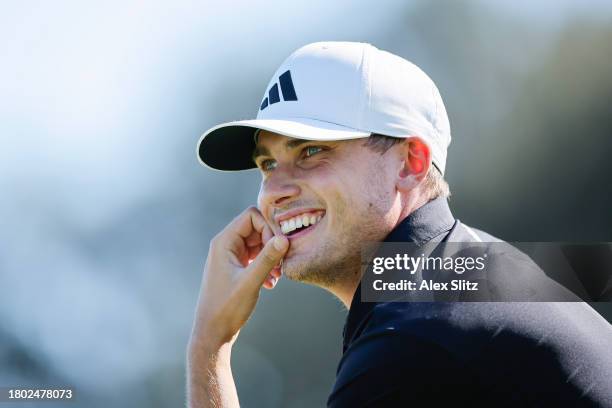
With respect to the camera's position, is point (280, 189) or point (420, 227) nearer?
point (420, 227)

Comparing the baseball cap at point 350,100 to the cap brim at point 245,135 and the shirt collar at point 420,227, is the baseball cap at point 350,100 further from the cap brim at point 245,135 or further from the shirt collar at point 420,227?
the shirt collar at point 420,227

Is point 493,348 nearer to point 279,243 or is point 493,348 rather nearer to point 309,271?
point 309,271

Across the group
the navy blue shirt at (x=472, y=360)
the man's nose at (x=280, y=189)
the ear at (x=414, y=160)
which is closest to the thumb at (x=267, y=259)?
the man's nose at (x=280, y=189)

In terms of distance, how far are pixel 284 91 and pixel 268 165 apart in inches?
8.4

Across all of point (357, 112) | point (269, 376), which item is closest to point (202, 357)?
point (357, 112)

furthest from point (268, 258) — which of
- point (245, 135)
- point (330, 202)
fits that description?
point (245, 135)

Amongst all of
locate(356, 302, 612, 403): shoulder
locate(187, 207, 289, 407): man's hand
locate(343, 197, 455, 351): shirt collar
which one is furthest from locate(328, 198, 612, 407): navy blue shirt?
locate(187, 207, 289, 407): man's hand

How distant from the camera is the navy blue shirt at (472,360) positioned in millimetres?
2143

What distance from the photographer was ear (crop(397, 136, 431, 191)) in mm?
2768

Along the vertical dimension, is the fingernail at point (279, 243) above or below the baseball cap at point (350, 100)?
below

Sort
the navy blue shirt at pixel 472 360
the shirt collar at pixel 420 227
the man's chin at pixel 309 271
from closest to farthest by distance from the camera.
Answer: the navy blue shirt at pixel 472 360
the shirt collar at pixel 420 227
the man's chin at pixel 309 271

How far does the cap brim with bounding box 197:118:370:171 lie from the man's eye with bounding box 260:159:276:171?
8cm

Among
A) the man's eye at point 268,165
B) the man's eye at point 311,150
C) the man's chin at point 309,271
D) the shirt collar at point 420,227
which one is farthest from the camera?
the man's eye at point 268,165

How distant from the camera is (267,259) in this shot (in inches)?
113
